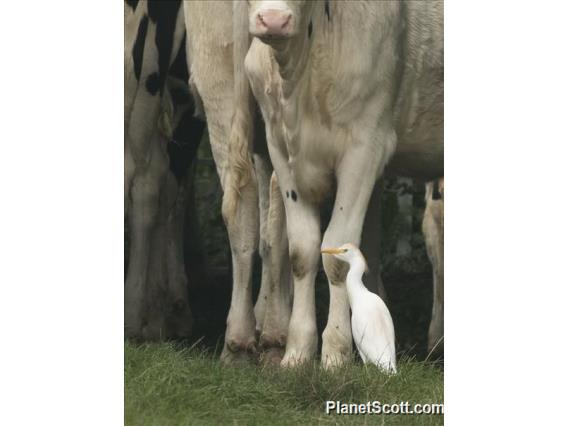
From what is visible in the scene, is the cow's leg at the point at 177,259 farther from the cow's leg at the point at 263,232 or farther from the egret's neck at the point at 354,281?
the egret's neck at the point at 354,281

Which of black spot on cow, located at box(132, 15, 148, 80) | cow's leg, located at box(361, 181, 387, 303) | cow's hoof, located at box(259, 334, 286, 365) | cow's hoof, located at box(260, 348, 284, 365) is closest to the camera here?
cow's hoof, located at box(260, 348, 284, 365)

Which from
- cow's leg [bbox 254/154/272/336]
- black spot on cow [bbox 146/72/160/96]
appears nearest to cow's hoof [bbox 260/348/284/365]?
cow's leg [bbox 254/154/272/336]

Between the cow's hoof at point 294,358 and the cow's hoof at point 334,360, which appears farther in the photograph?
the cow's hoof at point 294,358

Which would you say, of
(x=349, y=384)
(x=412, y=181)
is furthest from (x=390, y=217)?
(x=349, y=384)

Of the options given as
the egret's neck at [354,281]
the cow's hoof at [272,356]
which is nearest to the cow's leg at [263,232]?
the cow's hoof at [272,356]

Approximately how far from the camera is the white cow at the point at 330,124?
38.1 feet

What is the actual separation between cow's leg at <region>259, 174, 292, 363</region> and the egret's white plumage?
2.74 ft

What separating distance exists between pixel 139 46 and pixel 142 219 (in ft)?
3.75

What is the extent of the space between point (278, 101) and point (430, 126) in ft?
3.13

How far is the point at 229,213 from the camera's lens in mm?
12617

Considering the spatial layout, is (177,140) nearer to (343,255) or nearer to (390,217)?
(390,217)

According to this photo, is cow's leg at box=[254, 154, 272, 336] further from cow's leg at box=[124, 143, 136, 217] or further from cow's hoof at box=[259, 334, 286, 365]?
cow's leg at box=[124, 143, 136, 217]

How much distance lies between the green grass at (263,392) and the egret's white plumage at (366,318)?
4.1 inches

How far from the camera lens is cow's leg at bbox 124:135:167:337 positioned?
13.3 m
